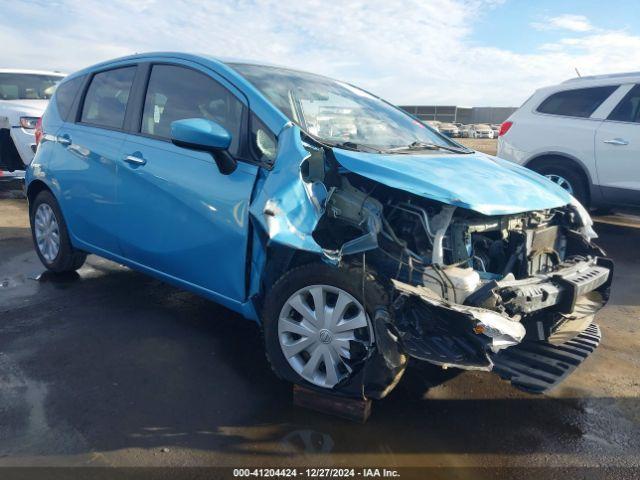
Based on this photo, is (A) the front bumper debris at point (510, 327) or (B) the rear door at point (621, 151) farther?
(B) the rear door at point (621, 151)

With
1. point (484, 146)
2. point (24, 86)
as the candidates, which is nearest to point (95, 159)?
point (24, 86)

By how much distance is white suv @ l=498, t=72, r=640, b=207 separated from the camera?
261 inches

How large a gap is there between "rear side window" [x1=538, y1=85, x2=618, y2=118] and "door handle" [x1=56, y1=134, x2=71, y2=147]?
581cm

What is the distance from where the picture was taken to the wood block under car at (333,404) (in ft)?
9.26

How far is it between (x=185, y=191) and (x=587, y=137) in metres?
5.47

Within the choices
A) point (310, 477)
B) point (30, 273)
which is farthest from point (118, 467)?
point (30, 273)

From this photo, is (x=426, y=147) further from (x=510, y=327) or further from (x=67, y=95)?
(x=67, y=95)

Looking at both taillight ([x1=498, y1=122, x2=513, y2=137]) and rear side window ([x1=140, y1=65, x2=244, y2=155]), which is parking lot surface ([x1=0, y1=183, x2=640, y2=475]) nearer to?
rear side window ([x1=140, y1=65, x2=244, y2=155])

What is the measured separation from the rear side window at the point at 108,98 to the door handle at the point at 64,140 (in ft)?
0.64

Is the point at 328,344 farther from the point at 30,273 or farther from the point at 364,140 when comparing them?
the point at 30,273

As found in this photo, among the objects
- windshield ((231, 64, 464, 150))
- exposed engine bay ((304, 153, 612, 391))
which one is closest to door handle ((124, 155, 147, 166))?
windshield ((231, 64, 464, 150))

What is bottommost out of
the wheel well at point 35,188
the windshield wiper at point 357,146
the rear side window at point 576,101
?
the wheel well at point 35,188

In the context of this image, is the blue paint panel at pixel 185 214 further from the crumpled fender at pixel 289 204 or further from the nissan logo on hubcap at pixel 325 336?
the nissan logo on hubcap at pixel 325 336

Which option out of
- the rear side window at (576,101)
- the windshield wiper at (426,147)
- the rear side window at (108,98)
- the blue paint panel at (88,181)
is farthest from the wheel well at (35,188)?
the rear side window at (576,101)
